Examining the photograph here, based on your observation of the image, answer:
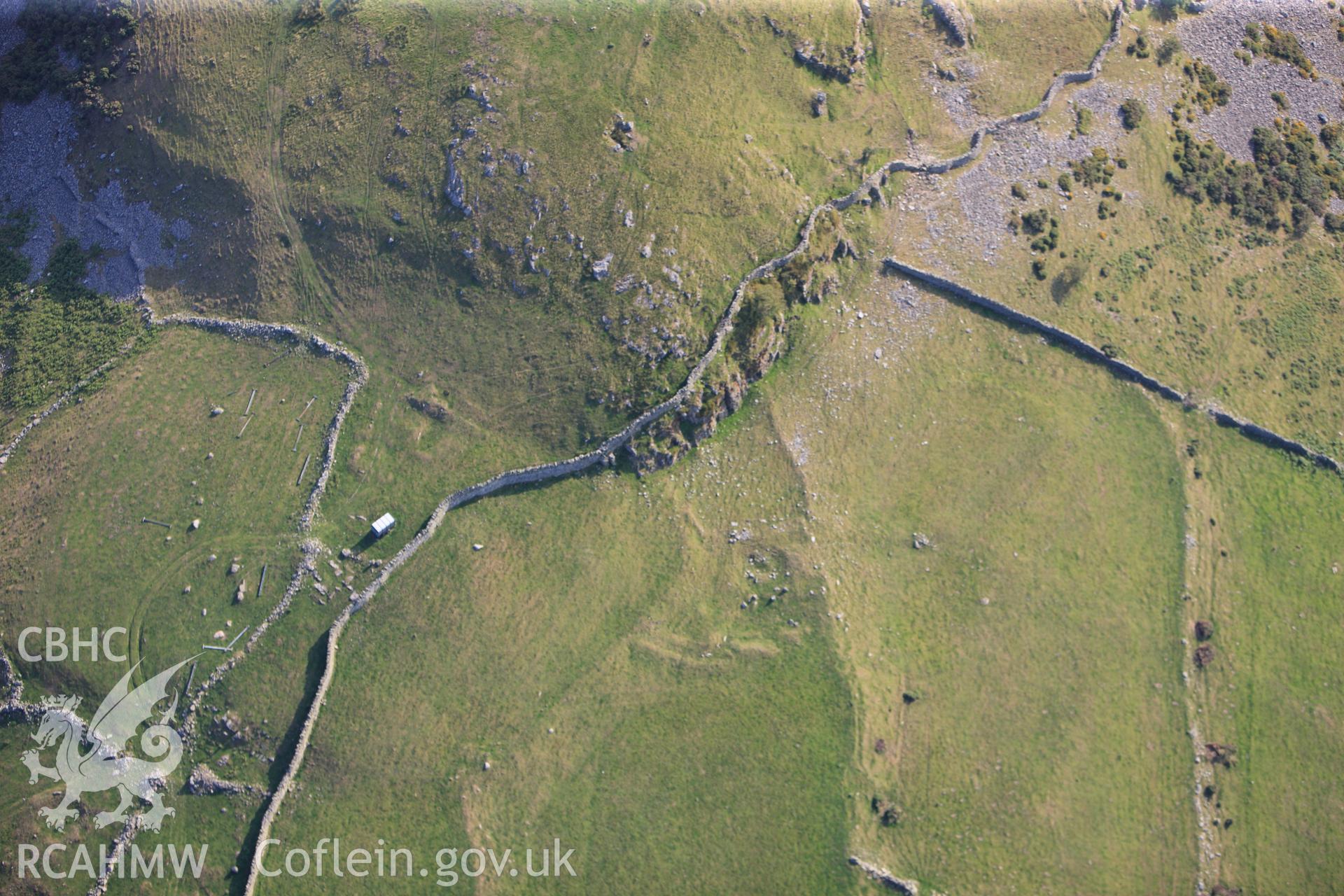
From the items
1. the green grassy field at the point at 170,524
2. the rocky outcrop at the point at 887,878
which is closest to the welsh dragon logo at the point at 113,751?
the green grassy field at the point at 170,524

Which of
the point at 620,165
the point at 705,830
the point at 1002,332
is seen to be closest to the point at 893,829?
the point at 705,830

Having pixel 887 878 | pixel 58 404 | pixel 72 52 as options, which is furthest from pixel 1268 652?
pixel 72 52

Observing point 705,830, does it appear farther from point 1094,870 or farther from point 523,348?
point 523,348

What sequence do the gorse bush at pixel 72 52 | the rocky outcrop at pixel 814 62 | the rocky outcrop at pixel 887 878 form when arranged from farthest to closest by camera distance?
the gorse bush at pixel 72 52 → the rocky outcrop at pixel 814 62 → the rocky outcrop at pixel 887 878

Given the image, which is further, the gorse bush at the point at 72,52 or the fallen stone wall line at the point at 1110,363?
the gorse bush at the point at 72,52

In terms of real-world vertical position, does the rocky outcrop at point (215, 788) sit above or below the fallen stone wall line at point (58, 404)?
below
